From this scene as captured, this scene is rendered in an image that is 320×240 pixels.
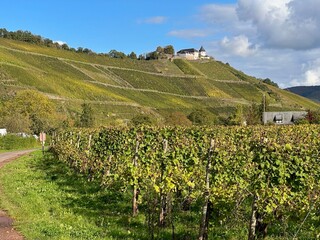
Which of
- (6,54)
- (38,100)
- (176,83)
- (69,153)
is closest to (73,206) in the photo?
(69,153)

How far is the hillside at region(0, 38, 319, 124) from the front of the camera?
112 metres

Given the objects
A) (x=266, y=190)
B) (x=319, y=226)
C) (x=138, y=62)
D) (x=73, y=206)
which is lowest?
(x=73, y=206)

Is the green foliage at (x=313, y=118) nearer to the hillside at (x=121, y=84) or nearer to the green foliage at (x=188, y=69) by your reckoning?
the hillside at (x=121, y=84)

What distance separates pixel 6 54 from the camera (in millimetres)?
130500

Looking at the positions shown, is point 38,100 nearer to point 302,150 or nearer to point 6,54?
point 6,54

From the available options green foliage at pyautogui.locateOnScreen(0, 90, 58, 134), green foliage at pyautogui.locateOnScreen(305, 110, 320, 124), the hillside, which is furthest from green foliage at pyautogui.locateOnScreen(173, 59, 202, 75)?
green foliage at pyautogui.locateOnScreen(305, 110, 320, 124)

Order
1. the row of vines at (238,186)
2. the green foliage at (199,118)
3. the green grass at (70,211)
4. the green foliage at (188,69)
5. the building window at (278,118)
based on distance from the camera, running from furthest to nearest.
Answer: the green foliage at (188,69) → the green foliage at (199,118) → the building window at (278,118) → the green grass at (70,211) → the row of vines at (238,186)

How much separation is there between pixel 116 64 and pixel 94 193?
517 feet

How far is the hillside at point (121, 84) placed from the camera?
366ft

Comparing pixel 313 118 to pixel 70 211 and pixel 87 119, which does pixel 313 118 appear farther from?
pixel 70 211

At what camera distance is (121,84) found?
145m

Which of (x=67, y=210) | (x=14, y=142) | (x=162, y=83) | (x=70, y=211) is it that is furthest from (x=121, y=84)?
(x=70, y=211)

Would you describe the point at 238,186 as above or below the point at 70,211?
above

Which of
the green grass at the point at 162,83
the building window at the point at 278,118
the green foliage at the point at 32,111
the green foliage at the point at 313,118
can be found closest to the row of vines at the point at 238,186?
the green foliage at the point at 313,118
